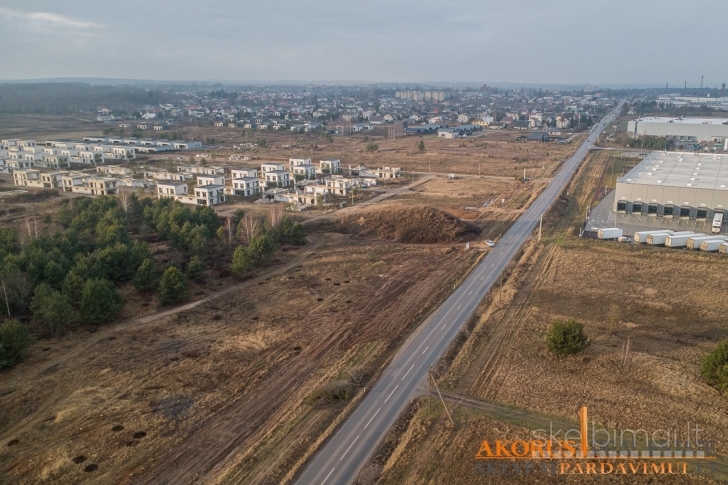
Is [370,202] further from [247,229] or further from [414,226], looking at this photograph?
[247,229]

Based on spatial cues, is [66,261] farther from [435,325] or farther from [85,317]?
[435,325]

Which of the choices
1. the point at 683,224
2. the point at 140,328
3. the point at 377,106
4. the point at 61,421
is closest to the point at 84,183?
the point at 140,328

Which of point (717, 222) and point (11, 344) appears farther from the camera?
point (717, 222)

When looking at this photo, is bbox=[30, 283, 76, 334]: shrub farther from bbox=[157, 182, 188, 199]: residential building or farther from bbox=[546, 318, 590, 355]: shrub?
bbox=[157, 182, 188, 199]: residential building

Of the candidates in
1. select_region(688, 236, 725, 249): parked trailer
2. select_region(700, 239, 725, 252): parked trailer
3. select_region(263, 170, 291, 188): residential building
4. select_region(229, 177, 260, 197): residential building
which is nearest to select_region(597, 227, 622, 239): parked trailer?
select_region(688, 236, 725, 249): parked trailer

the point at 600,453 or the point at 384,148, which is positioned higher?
the point at 384,148

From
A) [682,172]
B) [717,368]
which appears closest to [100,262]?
[717,368]
